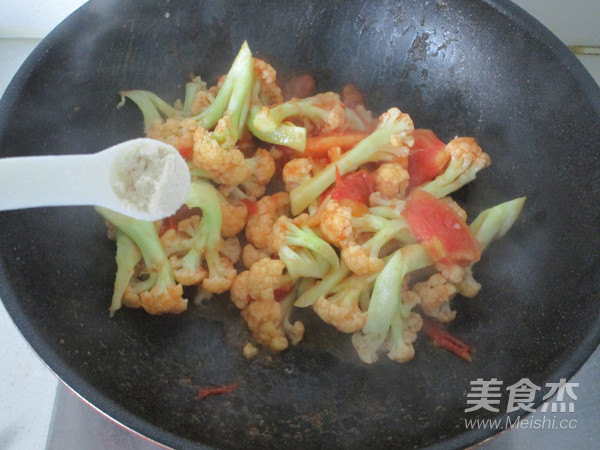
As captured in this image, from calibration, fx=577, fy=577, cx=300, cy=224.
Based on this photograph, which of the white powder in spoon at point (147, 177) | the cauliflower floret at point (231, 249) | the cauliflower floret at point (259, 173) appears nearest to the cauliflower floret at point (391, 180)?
the cauliflower floret at point (259, 173)

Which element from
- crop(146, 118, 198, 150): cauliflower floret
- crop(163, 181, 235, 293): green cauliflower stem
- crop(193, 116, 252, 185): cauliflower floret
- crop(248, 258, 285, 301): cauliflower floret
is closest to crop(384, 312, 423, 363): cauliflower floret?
crop(248, 258, 285, 301): cauliflower floret

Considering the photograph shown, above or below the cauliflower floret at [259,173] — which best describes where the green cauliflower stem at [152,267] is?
below

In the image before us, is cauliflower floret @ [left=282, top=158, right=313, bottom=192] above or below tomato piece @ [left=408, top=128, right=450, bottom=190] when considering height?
below

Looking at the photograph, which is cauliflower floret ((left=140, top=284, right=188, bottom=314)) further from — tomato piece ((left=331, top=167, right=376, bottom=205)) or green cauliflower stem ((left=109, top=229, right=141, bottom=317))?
tomato piece ((left=331, top=167, right=376, bottom=205))

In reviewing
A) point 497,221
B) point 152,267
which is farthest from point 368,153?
point 152,267

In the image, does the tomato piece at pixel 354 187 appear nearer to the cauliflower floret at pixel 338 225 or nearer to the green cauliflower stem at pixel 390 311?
the cauliflower floret at pixel 338 225

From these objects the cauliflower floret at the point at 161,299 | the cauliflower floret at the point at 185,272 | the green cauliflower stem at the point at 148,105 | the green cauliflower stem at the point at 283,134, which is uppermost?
the green cauliflower stem at the point at 283,134
